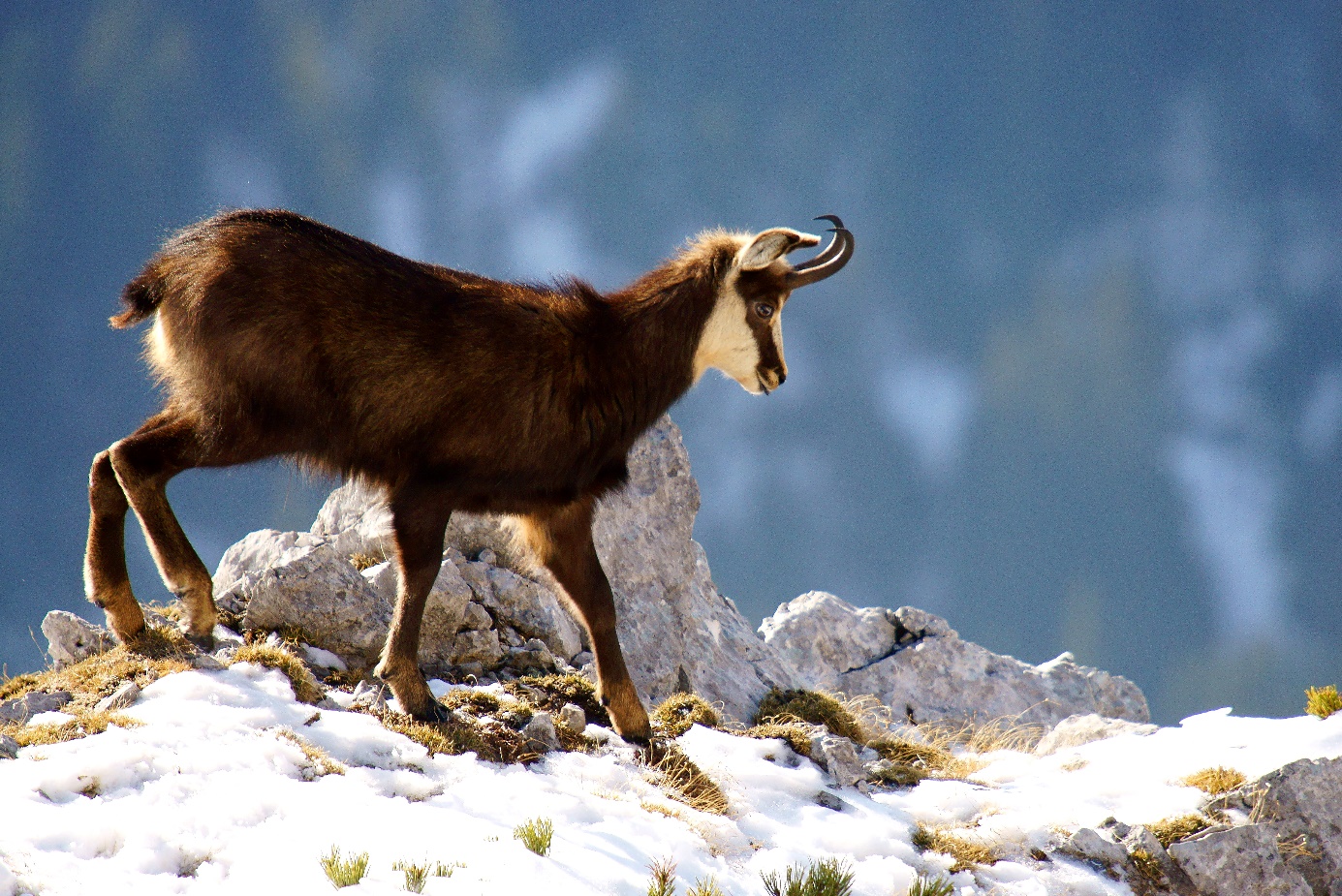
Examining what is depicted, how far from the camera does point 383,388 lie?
259 inches

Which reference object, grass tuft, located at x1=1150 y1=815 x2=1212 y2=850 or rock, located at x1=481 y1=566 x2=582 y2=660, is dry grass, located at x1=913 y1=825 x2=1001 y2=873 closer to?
grass tuft, located at x1=1150 y1=815 x2=1212 y2=850

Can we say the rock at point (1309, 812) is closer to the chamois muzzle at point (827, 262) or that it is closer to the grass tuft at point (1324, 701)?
the grass tuft at point (1324, 701)

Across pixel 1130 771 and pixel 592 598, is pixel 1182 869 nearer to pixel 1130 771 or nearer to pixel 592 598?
pixel 1130 771

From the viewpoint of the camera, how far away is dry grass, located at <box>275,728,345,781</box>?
5.40 meters

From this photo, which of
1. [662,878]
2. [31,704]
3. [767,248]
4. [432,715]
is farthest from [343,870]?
[767,248]

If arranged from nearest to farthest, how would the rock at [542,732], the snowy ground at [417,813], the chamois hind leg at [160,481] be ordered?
the snowy ground at [417,813] < the rock at [542,732] < the chamois hind leg at [160,481]

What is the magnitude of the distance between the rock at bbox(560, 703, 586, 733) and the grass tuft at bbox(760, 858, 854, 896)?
6.49 feet

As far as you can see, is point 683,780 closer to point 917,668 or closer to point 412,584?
point 412,584

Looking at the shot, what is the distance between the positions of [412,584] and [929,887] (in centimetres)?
340

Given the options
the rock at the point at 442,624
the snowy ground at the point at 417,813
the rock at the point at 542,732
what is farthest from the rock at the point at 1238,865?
the rock at the point at 442,624

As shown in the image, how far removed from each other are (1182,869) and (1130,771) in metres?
1.50

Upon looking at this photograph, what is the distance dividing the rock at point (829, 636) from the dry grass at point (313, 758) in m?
9.37

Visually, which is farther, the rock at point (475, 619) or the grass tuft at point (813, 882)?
the rock at point (475, 619)

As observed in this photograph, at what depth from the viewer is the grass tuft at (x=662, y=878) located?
14.8 ft
